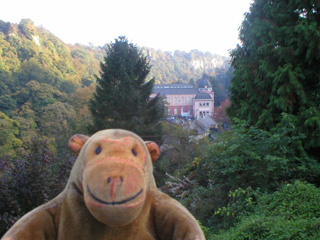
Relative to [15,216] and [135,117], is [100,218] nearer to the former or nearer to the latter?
[15,216]

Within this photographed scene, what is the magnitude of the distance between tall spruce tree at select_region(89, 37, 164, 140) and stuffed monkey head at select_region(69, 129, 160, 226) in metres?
12.4

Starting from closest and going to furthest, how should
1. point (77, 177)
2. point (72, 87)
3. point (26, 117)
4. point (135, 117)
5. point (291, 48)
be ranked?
1. point (77, 177)
2. point (291, 48)
3. point (135, 117)
4. point (26, 117)
5. point (72, 87)

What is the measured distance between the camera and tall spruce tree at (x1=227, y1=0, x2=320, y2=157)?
611cm

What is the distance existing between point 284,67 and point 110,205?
6.75 meters

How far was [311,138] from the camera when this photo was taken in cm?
605

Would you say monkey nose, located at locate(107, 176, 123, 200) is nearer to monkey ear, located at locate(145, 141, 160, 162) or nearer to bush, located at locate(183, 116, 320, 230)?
monkey ear, located at locate(145, 141, 160, 162)

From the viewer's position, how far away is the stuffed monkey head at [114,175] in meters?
1.28

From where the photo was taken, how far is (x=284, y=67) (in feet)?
21.8

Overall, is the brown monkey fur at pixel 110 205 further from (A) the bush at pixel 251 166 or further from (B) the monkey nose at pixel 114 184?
(A) the bush at pixel 251 166

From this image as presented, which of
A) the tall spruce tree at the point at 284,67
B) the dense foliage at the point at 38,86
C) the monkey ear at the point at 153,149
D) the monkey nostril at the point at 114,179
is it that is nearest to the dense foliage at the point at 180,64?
the dense foliage at the point at 38,86

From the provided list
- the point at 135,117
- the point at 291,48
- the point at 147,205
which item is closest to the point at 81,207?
the point at 147,205

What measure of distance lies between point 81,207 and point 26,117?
94.3ft

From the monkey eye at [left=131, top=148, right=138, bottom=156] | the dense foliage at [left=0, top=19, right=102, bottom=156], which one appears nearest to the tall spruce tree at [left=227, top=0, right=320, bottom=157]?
the monkey eye at [left=131, top=148, right=138, bottom=156]

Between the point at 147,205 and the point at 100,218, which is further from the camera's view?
the point at 147,205
